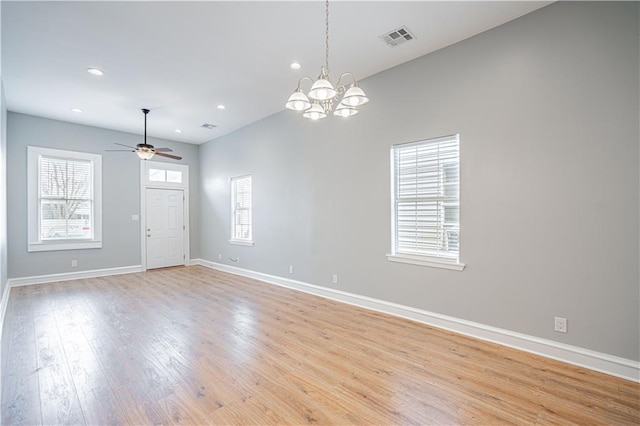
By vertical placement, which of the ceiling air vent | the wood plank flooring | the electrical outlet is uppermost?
the ceiling air vent

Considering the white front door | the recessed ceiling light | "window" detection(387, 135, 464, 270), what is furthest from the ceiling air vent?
the white front door

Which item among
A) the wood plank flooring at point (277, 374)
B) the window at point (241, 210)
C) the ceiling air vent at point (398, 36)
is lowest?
the wood plank flooring at point (277, 374)

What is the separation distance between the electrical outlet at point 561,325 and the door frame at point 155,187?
303 inches

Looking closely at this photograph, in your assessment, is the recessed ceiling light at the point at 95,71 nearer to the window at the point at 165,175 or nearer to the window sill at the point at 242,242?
the window at the point at 165,175

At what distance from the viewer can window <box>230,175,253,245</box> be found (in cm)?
656

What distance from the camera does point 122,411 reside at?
79.9 inches

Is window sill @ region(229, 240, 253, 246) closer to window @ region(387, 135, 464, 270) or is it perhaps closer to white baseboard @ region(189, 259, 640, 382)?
white baseboard @ region(189, 259, 640, 382)

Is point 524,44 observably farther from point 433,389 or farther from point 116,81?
point 116,81

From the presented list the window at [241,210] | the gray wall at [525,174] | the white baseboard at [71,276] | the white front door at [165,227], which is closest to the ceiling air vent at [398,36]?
the gray wall at [525,174]

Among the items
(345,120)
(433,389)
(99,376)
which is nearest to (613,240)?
(433,389)

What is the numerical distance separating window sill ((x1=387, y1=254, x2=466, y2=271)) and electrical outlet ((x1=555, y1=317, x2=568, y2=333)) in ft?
3.05

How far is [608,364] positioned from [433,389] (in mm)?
1595

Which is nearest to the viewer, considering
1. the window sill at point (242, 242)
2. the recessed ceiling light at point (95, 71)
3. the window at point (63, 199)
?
the recessed ceiling light at point (95, 71)

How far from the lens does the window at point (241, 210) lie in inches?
258
